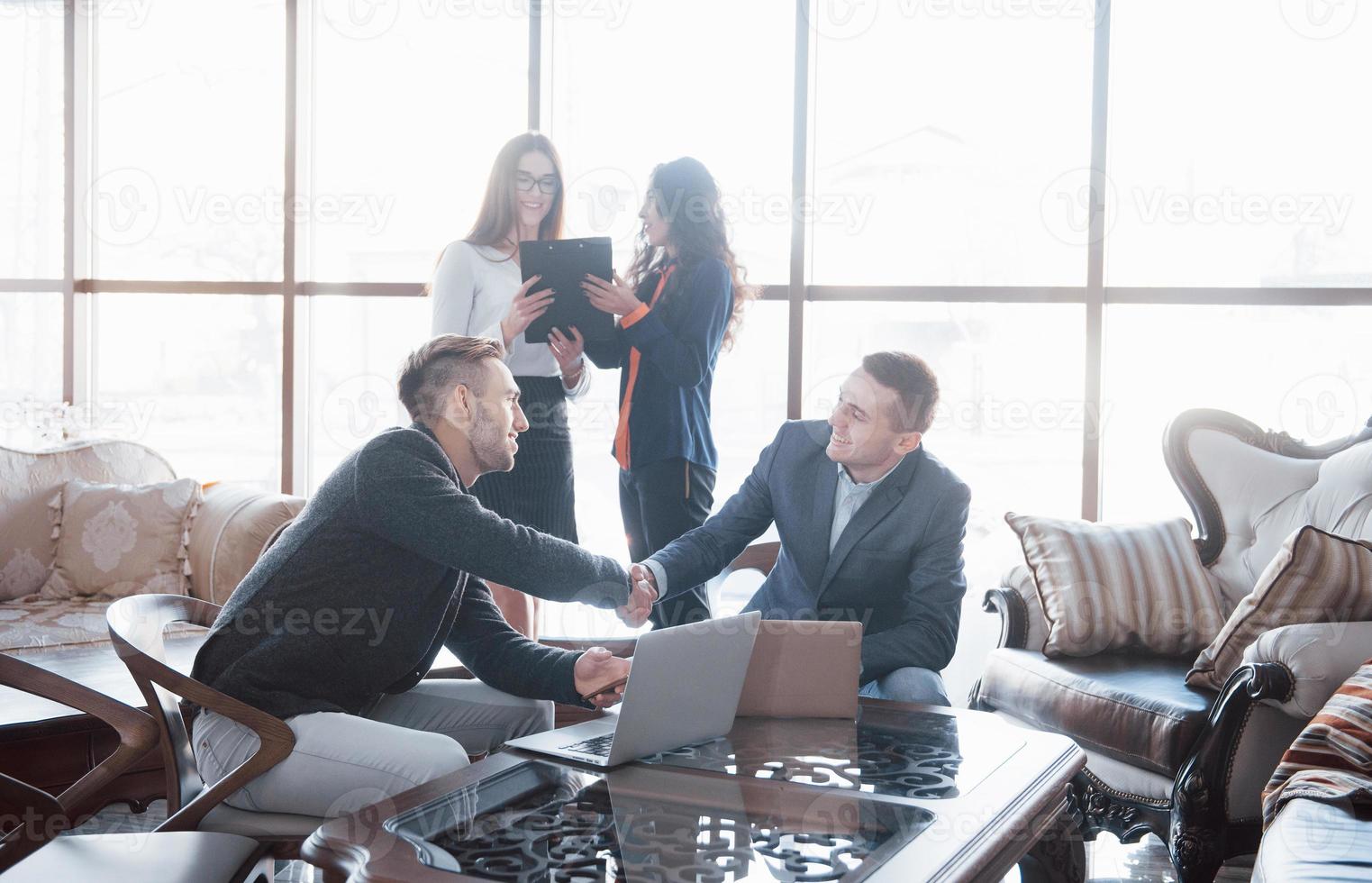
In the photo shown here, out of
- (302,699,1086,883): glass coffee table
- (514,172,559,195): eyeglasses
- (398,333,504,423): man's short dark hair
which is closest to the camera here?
(302,699,1086,883): glass coffee table

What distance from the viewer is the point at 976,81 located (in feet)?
13.2

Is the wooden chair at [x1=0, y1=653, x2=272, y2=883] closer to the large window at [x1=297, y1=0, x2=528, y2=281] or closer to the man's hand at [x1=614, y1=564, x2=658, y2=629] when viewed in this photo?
the man's hand at [x1=614, y1=564, x2=658, y2=629]

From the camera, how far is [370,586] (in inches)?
73.9

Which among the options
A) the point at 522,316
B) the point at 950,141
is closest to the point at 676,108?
the point at 950,141

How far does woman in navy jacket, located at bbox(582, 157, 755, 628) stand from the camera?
2916mm

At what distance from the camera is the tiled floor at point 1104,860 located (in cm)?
262

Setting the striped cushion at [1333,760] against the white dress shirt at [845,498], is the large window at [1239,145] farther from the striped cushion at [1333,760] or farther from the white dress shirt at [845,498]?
the striped cushion at [1333,760]

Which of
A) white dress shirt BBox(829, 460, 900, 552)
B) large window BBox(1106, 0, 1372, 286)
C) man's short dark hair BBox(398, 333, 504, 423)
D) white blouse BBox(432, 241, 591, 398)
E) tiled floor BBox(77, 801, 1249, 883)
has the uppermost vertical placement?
large window BBox(1106, 0, 1372, 286)

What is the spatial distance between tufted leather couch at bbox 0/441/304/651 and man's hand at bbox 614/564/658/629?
5.23ft

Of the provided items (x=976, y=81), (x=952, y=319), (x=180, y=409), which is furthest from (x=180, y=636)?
(x=976, y=81)

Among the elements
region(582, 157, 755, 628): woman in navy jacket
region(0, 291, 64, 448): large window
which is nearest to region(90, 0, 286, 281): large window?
region(0, 291, 64, 448): large window

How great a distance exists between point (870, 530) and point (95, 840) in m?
1.59

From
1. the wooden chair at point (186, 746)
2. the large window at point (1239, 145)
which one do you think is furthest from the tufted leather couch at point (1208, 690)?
the wooden chair at point (186, 746)

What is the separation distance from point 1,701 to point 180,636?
84 centimetres
